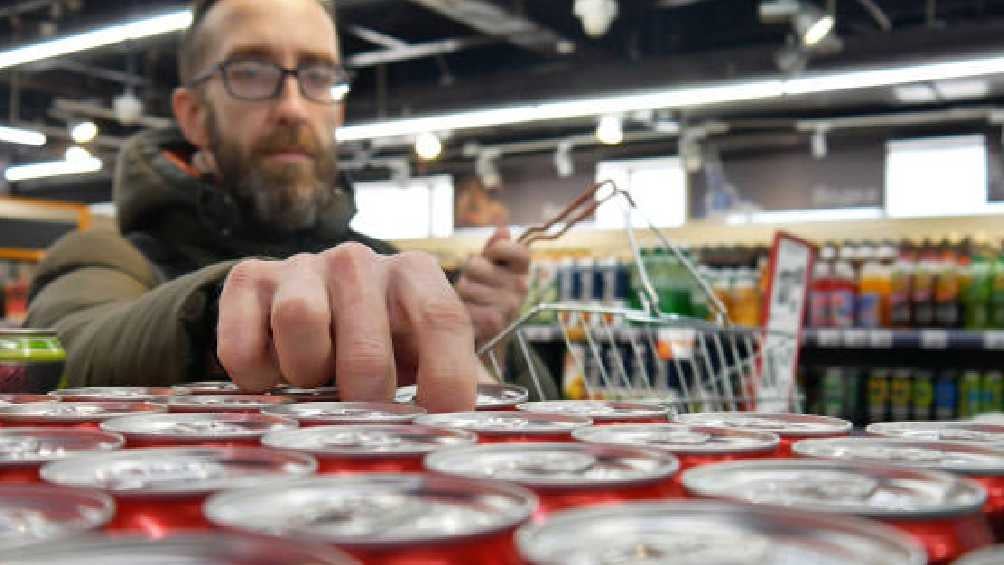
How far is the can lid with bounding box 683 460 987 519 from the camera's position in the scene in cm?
39

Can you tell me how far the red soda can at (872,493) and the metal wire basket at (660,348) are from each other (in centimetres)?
73

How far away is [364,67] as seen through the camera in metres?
10.3

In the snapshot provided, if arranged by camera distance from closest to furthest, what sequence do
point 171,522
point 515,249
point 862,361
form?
point 171,522 < point 515,249 < point 862,361

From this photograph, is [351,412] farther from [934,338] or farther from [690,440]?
[934,338]

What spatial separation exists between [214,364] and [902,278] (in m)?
3.59

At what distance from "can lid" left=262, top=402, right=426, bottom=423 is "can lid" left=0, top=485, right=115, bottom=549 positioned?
0.95ft

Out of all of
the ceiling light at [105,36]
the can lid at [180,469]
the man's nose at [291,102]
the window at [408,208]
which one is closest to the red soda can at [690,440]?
the can lid at [180,469]

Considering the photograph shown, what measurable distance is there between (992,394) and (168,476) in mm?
4205

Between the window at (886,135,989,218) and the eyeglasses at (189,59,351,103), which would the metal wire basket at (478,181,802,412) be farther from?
the window at (886,135,989,218)

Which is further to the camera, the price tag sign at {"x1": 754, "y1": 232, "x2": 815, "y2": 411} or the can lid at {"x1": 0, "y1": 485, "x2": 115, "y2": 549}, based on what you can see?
the price tag sign at {"x1": 754, "y1": 232, "x2": 815, "y2": 411}

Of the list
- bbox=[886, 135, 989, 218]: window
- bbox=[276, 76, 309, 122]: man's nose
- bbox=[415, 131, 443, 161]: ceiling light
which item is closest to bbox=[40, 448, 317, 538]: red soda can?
bbox=[276, 76, 309, 122]: man's nose

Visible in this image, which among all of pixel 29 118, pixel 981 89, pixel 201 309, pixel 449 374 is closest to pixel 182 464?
pixel 449 374

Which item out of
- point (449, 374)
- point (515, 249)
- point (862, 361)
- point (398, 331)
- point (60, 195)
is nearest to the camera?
point (449, 374)

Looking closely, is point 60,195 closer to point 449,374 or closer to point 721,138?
point 721,138
